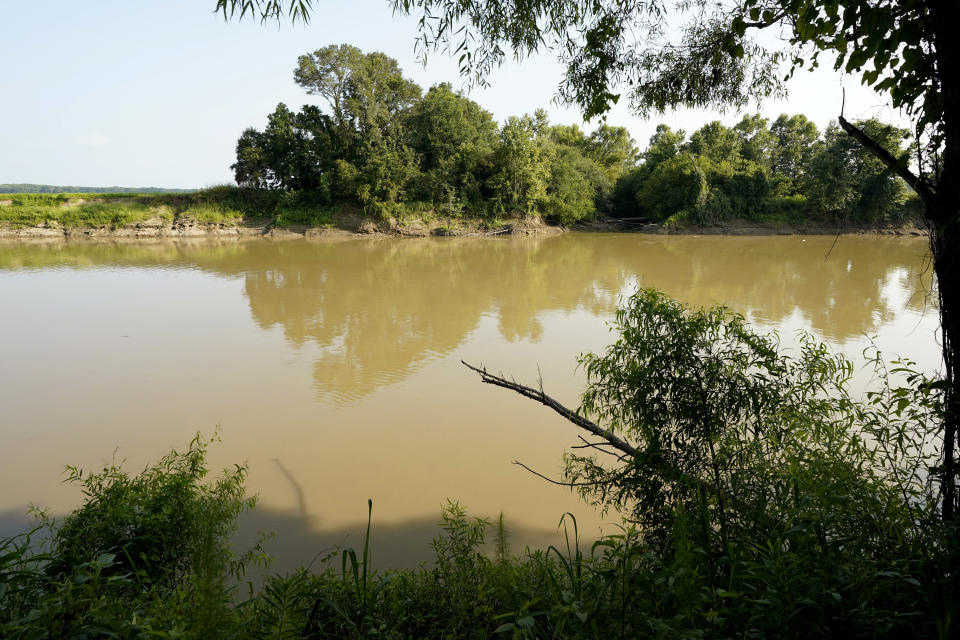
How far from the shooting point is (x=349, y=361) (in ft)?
27.9

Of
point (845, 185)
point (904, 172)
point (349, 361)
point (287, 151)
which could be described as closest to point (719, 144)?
point (845, 185)

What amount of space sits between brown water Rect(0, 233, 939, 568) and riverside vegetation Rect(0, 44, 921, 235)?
9.24 m

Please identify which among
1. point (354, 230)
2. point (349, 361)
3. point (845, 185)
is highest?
point (845, 185)

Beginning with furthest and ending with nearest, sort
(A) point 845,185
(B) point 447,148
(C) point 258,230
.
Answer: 1. (B) point 447,148
2. (C) point 258,230
3. (A) point 845,185

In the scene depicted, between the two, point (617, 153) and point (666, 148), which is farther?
point (617, 153)

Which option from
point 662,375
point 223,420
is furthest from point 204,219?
point 662,375

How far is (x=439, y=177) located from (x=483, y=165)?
2970mm

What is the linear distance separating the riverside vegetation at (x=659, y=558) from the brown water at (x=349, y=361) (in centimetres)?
87

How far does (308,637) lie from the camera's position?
6.42ft

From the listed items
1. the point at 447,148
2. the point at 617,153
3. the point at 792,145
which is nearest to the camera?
the point at 447,148

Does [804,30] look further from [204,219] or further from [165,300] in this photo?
[204,219]

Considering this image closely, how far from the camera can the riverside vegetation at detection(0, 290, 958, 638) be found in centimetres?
161

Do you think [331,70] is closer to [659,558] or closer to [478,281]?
[478,281]

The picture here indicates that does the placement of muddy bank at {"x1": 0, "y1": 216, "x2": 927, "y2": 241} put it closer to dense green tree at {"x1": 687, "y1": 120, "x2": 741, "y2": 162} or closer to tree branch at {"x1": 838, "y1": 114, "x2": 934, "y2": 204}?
dense green tree at {"x1": 687, "y1": 120, "x2": 741, "y2": 162}
